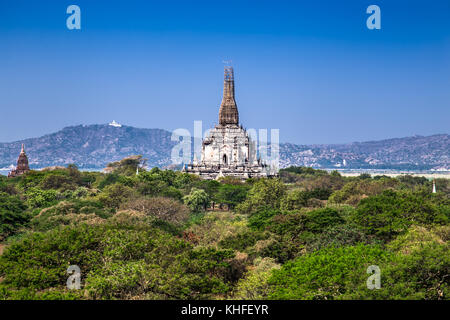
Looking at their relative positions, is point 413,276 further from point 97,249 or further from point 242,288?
point 97,249

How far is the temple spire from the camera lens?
110m

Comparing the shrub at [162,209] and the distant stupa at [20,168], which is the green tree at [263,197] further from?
the distant stupa at [20,168]

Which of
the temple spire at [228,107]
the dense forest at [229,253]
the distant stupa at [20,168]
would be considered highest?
the temple spire at [228,107]

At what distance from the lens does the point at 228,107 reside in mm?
110125

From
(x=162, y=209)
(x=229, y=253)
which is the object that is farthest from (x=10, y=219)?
(x=229, y=253)

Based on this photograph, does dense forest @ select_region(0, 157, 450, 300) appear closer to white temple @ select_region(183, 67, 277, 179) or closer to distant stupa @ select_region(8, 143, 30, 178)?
white temple @ select_region(183, 67, 277, 179)

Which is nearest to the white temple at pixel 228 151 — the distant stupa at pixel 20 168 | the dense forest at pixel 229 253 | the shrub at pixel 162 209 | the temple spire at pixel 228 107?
the temple spire at pixel 228 107

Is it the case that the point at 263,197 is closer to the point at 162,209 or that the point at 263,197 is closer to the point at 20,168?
the point at 162,209

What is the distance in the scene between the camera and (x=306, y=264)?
29.4m

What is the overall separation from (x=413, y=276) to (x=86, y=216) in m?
26.0

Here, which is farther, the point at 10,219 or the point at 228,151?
the point at 228,151

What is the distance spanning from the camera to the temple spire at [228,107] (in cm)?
10994
